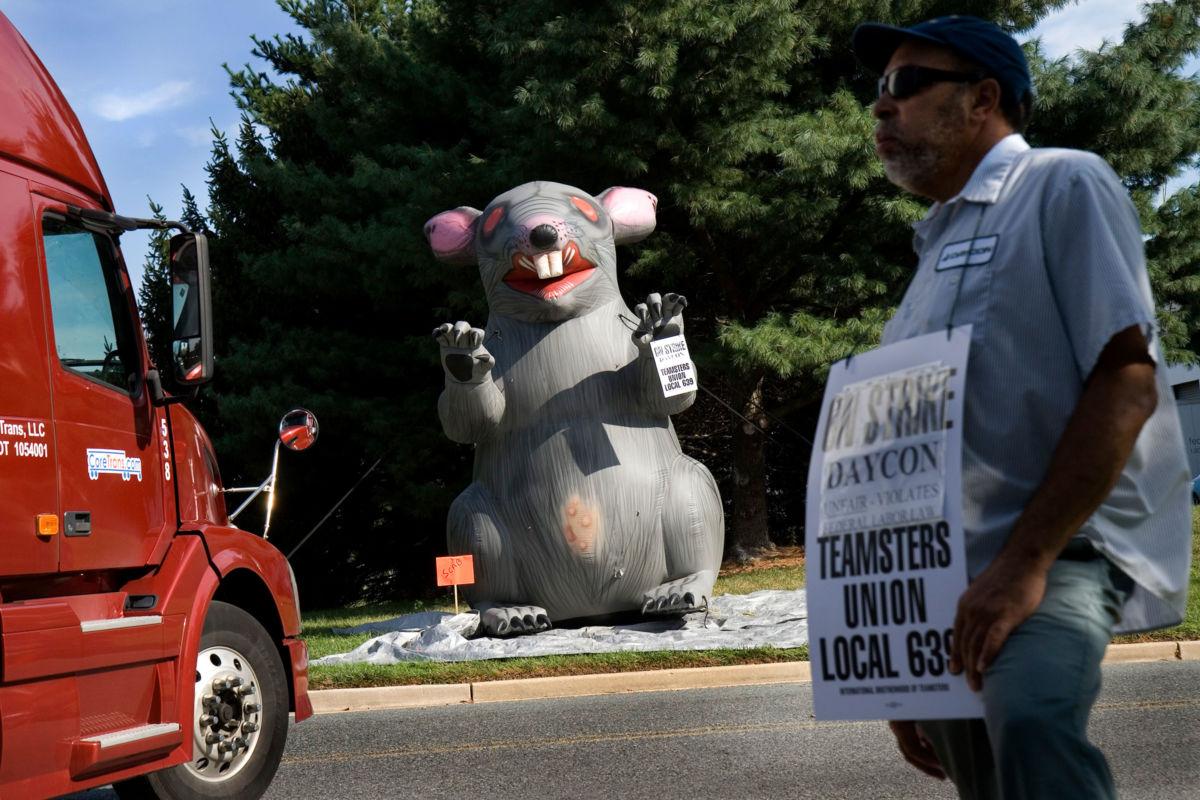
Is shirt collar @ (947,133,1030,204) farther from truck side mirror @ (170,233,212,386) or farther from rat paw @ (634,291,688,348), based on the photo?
rat paw @ (634,291,688,348)

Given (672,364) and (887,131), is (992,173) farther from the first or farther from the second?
(672,364)

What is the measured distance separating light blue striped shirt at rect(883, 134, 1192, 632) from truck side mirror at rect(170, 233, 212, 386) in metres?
3.33

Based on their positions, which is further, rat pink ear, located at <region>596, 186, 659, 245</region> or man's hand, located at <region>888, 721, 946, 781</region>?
rat pink ear, located at <region>596, 186, 659, 245</region>

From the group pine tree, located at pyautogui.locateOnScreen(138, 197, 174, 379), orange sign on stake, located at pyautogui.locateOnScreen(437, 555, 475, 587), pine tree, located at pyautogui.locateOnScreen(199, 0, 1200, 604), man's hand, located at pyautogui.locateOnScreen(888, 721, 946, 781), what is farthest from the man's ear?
pine tree, located at pyautogui.locateOnScreen(138, 197, 174, 379)

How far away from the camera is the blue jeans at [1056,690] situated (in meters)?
1.83

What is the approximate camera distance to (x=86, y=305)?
4613mm

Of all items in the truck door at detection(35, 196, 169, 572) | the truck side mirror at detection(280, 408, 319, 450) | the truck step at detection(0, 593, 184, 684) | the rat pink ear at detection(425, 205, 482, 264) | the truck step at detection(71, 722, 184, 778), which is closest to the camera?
the truck step at detection(0, 593, 184, 684)

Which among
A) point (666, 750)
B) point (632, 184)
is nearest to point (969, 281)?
point (666, 750)

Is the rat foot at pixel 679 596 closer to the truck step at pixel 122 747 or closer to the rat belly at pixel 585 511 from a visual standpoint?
the rat belly at pixel 585 511

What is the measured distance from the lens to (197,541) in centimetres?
478

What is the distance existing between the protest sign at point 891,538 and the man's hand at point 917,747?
0.75ft

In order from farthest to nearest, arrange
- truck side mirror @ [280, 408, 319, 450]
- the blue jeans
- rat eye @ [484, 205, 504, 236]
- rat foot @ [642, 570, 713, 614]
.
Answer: rat eye @ [484, 205, 504, 236] → rat foot @ [642, 570, 713, 614] → truck side mirror @ [280, 408, 319, 450] → the blue jeans

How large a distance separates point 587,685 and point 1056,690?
18.9 feet

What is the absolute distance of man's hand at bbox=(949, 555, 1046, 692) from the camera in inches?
74.5
